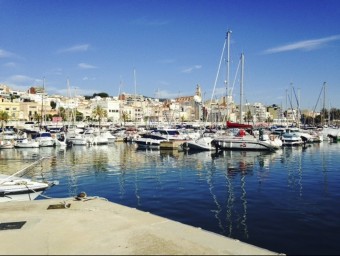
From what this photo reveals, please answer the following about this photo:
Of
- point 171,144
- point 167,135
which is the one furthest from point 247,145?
point 167,135

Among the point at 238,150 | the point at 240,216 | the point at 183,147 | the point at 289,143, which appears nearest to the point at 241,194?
the point at 240,216

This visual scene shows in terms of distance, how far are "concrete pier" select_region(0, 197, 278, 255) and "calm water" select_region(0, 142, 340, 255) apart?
3867 mm

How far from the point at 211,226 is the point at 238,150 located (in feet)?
120

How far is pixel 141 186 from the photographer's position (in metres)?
22.9

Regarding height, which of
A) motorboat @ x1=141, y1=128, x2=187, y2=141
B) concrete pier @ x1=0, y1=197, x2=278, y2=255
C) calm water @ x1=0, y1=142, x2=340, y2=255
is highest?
motorboat @ x1=141, y1=128, x2=187, y2=141

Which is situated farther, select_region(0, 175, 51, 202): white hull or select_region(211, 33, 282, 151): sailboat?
select_region(211, 33, 282, 151): sailboat

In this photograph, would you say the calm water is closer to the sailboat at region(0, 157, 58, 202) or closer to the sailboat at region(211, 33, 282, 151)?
the sailboat at region(0, 157, 58, 202)

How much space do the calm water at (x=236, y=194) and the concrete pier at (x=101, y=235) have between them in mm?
3867

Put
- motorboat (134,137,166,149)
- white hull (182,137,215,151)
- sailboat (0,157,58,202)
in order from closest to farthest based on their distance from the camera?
sailboat (0,157,58,202), white hull (182,137,215,151), motorboat (134,137,166,149)

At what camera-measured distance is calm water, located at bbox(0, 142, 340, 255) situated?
12.9m

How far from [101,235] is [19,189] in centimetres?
805

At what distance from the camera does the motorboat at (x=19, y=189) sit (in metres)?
15.0

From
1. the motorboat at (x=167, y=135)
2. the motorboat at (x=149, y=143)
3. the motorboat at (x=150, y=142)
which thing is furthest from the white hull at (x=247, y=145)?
the motorboat at (x=149, y=143)

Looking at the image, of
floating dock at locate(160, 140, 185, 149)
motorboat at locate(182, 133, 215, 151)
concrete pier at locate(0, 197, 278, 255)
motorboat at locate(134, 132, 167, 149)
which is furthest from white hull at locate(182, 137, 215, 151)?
concrete pier at locate(0, 197, 278, 255)
